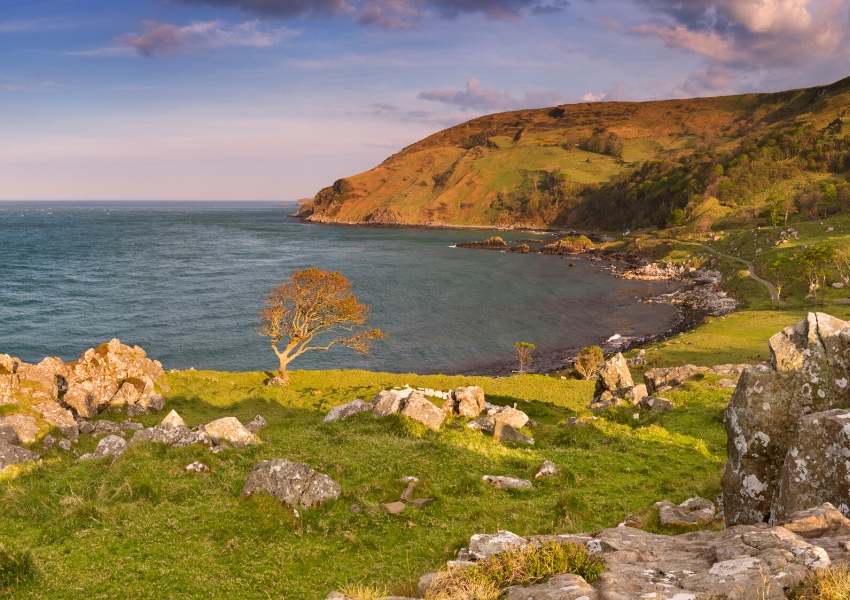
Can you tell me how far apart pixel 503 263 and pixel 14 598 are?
182633 mm

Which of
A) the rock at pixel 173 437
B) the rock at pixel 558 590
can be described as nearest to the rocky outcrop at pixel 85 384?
the rock at pixel 173 437

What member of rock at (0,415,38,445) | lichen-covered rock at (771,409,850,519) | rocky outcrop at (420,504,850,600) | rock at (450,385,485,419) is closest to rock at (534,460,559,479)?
lichen-covered rock at (771,409,850,519)

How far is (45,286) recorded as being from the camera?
4998 inches

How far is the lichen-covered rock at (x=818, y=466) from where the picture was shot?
12.4 metres

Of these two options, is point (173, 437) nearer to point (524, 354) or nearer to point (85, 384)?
point (85, 384)

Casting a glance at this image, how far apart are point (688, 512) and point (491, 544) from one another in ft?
30.1

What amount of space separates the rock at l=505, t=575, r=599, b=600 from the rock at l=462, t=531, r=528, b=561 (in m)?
1.80

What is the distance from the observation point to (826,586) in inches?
326

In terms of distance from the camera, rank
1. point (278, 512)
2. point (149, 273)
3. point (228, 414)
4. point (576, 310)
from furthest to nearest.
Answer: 1. point (149, 273)
2. point (576, 310)
3. point (228, 414)
4. point (278, 512)

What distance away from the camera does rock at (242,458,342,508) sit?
19.6m

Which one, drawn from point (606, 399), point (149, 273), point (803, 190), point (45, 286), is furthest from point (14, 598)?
point (803, 190)

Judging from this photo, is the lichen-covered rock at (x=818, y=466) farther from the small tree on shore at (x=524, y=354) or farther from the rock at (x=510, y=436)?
the small tree on shore at (x=524, y=354)

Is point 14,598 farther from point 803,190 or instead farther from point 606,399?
point 803,190

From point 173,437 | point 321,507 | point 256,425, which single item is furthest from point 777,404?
point 256,425
